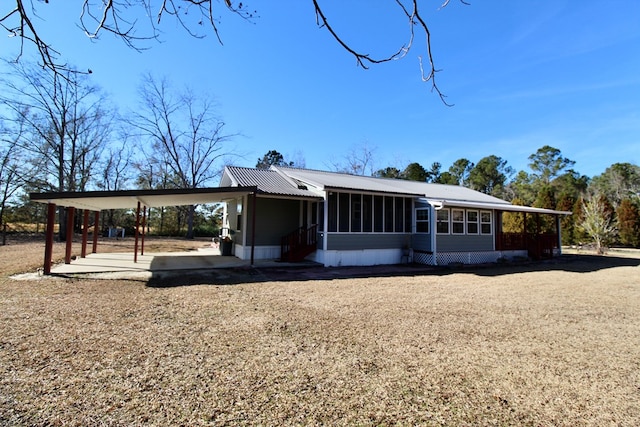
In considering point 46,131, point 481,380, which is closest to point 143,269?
point 481,380

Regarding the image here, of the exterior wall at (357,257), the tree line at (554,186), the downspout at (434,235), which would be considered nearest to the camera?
the exterior wall at (357,257)

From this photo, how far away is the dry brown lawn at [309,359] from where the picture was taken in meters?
2.55

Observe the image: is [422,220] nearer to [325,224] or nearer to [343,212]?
[343,212]

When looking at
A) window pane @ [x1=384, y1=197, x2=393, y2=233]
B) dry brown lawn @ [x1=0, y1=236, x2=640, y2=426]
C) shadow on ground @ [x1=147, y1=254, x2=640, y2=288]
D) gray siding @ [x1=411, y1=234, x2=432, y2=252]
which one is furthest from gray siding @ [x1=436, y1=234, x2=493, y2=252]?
dry brown lawn @ [x1=0, y1=236, x2=640, y2=426]

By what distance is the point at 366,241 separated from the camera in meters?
12.5

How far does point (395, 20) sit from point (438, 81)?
0.78 metres

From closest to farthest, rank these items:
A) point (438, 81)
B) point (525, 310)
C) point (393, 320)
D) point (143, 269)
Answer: point (438, 81) → point (393, 320) → point (525, 310) → point (143, 269)

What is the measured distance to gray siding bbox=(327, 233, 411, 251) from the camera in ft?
38.9

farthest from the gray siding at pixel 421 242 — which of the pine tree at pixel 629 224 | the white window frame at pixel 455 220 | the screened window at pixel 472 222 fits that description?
the pine tree at pixel 629 224

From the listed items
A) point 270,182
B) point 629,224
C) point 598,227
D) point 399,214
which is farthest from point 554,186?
point 270,182

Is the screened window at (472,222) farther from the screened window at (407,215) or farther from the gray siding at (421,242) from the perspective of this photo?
the screened window at (407,215)

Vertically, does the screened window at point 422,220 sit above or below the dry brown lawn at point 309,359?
above

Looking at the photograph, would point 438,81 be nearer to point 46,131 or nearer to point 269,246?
point 269,246

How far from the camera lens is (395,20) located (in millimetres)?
3113
